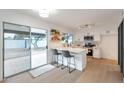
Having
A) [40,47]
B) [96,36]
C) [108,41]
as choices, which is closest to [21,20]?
[40,47]

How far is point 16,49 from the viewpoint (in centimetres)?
380

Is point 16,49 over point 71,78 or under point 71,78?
over

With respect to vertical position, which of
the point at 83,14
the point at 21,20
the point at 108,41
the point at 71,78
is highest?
the point at 83,14

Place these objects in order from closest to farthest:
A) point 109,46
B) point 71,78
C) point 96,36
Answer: point 71,78 < point 109,46 < point 96,36

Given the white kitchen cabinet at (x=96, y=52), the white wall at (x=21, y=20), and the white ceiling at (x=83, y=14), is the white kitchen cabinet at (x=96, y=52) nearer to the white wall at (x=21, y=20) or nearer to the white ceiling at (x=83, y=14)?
the white ceiling at (x=83, y=14)

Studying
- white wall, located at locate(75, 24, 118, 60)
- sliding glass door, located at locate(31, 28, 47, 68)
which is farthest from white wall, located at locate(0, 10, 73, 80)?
white wall, located at locate(75, 24, 118, 60)

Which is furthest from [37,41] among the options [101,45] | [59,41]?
[101,45]

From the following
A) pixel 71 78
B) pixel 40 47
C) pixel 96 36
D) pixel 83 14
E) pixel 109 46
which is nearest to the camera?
pixel 71 78

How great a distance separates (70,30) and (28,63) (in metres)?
4.80

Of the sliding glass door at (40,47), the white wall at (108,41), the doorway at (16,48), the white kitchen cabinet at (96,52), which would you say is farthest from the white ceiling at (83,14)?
the white kitchen cabinet at (96,52)

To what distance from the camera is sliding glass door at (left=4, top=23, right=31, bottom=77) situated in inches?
135

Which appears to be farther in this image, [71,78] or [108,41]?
[108,41]

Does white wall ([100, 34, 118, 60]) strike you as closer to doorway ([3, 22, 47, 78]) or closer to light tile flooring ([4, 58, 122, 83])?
light tile flooring ([4, 58, 122, 83])

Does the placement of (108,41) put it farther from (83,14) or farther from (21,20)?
(21,20)
